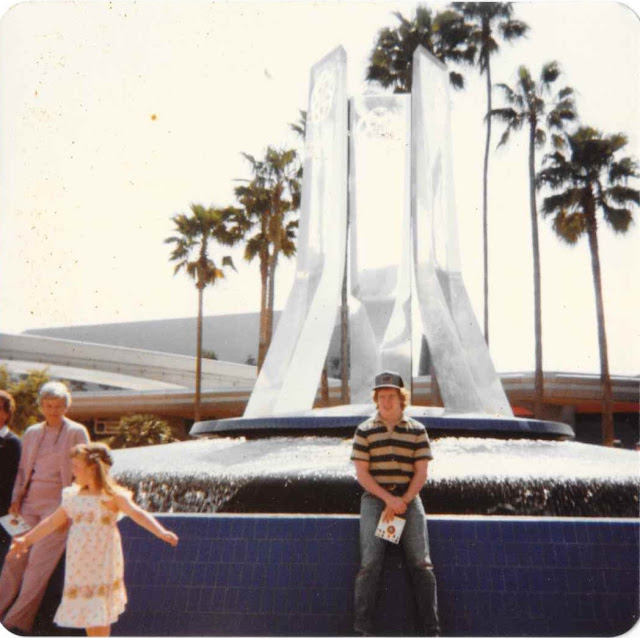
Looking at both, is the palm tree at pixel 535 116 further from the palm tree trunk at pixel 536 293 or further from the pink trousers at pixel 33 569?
the pink trousers at pixel 33 569

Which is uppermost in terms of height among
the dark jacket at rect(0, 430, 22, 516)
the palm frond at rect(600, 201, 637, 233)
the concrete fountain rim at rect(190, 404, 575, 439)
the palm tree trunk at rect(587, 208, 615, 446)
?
the palm frond at rect(600, 201, 637, 233)

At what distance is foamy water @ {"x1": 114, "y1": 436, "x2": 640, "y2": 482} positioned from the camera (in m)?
5.84

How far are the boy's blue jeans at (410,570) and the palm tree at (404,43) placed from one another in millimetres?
19222

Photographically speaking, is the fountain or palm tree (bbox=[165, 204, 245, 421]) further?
palm tree (bbox=[165, 204, 245, 421])

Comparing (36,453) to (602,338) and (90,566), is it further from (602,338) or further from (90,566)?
(602,338)

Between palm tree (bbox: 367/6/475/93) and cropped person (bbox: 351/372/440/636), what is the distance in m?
19.0

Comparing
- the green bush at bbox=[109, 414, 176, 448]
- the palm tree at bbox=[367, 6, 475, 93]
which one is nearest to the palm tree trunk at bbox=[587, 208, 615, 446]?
the palm tree at bbox=[367, 6, 475, 93]

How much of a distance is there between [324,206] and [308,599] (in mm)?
8087

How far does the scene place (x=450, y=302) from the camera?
1146cm

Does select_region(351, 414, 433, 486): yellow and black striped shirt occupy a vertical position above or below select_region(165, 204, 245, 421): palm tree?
below

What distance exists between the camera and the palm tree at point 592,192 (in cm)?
1852

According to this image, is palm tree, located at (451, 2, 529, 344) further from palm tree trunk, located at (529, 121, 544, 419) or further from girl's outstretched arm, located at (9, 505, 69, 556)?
girl's outstretched arm, located at (9, 505, 69, 556)

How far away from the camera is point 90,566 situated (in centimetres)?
348

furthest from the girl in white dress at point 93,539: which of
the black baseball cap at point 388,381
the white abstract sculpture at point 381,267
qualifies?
the white abstract sculpture at point 381,267
